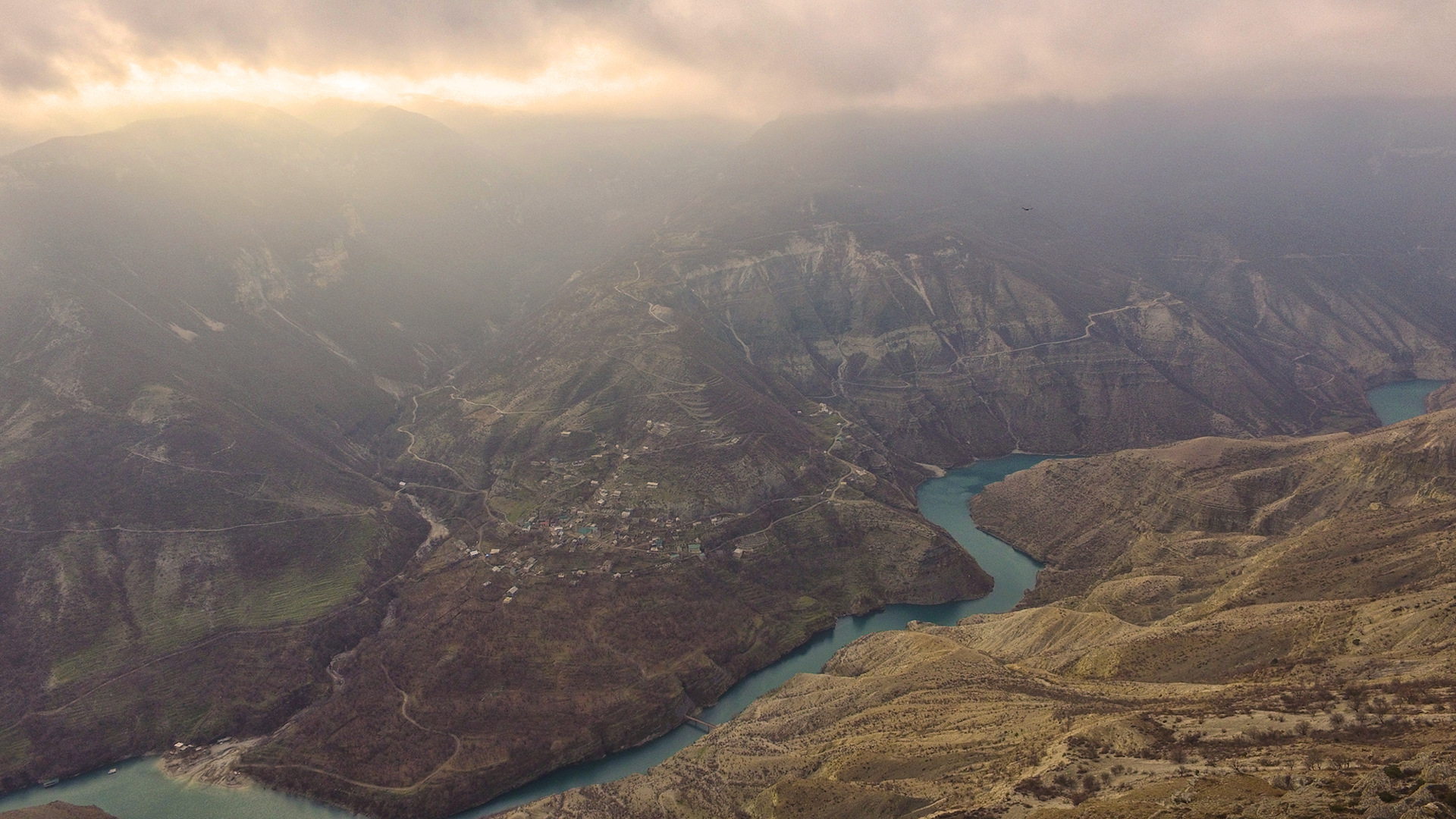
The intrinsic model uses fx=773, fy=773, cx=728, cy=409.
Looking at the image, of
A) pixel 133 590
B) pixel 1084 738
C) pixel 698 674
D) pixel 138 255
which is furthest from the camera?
pixel 138 255

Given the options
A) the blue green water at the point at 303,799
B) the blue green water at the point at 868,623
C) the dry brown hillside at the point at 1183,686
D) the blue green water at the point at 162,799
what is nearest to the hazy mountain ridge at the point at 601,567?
the blue green water at the point at 303,799

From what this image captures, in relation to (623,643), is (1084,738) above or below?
above

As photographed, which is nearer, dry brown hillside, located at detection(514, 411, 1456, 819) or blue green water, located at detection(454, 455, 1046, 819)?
dry brown hillside, located at detection(514, 411, 1456, 819)

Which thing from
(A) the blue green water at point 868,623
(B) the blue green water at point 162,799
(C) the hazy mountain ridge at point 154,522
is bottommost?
(B) the blue green water at point 162,799

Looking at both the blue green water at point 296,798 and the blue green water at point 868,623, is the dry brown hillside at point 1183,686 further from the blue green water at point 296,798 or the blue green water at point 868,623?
the blue green water at point 296,798

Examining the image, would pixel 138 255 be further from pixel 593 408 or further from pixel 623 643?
pixel 623 643

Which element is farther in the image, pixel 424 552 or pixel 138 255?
pixel 138 255

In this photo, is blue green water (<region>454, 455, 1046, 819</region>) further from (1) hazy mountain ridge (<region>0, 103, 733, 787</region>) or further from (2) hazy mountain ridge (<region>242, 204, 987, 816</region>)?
(1) hazy mountain ridge (<region>0, 103, 733, 787</region>)

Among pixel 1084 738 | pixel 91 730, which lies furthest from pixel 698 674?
pixel 91 730

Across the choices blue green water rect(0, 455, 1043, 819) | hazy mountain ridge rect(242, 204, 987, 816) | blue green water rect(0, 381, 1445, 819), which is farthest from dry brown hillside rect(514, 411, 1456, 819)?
hazy mountain ridge rect(242, 204, 987, 816)
